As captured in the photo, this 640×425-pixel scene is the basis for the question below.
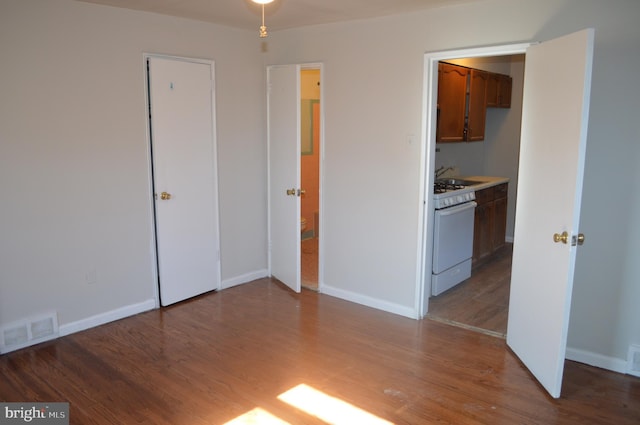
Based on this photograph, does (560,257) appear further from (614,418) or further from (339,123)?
(339,123)

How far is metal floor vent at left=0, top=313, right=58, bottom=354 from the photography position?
3426 millimetres

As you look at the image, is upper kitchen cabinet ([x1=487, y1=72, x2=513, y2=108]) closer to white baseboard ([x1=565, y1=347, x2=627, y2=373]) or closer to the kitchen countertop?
the kitchen countertop

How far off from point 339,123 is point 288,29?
1075 millimetres

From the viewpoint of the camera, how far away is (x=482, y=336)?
3.76 metres

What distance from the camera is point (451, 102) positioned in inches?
199

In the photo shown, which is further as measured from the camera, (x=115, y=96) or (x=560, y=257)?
(x=115, y=96)

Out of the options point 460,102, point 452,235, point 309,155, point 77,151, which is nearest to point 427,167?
point 452,235

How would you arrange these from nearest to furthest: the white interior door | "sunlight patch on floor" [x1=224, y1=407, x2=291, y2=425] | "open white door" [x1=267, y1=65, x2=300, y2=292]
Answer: "sunlight patch on floor" [x1=224, y1=407, x2=291, y2=425], the white interior door, "open white door" [x1=267, y1=65, x2=300, y2=292]

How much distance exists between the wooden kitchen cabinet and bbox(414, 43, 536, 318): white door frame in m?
1.39

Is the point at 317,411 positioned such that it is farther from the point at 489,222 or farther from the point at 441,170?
the point at 441,170

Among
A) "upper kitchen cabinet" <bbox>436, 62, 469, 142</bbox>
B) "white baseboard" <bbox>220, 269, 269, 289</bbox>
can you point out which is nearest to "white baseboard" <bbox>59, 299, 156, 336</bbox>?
"white baseboard" <bbox>220, 269, 269, 289</bbox>

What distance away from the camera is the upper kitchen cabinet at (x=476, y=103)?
537 centimetres

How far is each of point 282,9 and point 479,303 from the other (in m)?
3.05

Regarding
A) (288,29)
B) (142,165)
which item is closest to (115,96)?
(142,165)
